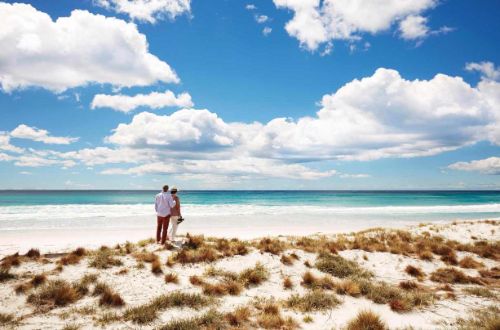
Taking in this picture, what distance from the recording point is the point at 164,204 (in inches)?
457

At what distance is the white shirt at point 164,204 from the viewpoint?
11555 mm

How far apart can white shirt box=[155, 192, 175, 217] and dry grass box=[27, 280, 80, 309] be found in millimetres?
4497

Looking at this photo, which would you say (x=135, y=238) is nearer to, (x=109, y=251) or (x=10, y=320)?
(x=109, y=251)

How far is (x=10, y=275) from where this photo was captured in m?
8.01

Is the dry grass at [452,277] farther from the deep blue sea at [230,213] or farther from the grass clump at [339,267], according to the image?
the deep blue sea at [230,213]

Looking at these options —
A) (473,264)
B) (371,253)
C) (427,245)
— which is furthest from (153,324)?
(427,245)

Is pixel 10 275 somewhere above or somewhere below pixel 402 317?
above

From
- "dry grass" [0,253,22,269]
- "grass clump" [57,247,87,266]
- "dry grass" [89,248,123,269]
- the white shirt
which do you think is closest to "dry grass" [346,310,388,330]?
"dry grass" [89,248,123,269]

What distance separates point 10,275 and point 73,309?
3.01 metres

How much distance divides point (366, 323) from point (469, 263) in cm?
796

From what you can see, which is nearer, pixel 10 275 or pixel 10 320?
pixel 10 320

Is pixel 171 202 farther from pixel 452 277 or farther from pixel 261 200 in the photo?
pixel 261 200

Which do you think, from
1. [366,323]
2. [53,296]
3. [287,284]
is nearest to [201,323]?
[287,284]

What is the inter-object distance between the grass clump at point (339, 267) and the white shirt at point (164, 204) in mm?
5986
